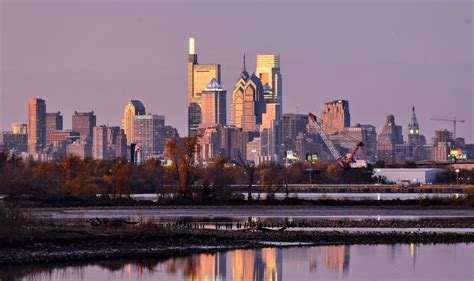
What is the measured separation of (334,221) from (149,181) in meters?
75.5

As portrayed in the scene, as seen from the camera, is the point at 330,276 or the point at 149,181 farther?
the point at 149,181

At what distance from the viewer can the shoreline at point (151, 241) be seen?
4944cm

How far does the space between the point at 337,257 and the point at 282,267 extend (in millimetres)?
4404

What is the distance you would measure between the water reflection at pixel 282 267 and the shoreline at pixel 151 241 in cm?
132

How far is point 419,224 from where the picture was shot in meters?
70.6

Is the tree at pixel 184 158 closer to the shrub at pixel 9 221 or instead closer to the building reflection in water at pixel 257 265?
the building reflection in water at pixel 257 265

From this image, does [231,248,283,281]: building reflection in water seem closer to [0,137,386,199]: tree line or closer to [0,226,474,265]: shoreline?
[0,226,474,265]: shoreline

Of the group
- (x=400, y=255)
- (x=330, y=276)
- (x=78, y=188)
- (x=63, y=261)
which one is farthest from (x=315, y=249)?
(x=78, y=188)

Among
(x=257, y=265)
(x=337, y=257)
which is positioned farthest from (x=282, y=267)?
(x=337, y=257)

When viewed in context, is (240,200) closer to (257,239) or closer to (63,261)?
(257,239)

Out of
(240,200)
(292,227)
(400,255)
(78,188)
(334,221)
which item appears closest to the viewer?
(400,255)

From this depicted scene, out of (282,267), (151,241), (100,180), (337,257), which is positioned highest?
(100,180)

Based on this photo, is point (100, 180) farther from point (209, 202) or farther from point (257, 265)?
point (257, 265)

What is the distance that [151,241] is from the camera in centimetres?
5497
